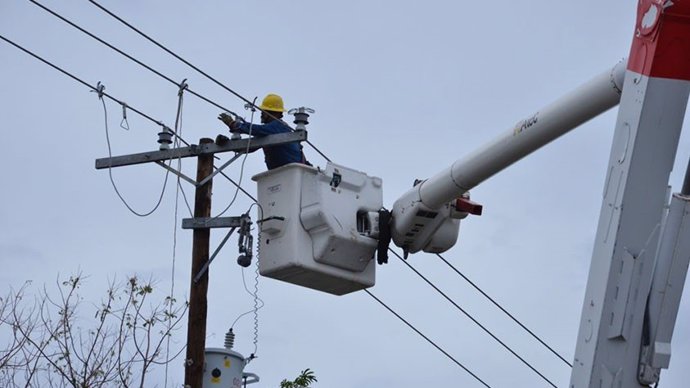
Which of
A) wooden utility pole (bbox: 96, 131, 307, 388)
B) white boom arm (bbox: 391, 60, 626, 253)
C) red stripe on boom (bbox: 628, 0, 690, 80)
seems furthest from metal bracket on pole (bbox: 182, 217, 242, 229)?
red stripe on boom (bbox: 628, 0, 690, 80)

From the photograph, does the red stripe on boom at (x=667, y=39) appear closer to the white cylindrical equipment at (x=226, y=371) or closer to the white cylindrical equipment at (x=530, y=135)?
the white cylindrical equipment at (x=530, y=135)

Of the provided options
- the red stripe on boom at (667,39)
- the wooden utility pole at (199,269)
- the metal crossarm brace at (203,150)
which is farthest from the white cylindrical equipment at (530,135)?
the wooden utility pole at (199,269)

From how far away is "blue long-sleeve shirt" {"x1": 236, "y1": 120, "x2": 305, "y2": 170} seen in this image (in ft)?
44.2

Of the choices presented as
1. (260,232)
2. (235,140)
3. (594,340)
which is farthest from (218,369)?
(594,340)

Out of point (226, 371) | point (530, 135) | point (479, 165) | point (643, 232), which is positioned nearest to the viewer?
→ point (643, 232)

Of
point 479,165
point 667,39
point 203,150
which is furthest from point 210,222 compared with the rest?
point 667,39

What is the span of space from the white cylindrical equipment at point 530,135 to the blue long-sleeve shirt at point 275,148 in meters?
1.81

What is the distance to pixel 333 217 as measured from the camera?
1271 cm

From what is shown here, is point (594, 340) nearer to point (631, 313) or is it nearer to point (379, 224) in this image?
point (631, 313)

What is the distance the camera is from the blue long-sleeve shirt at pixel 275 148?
13.5 m

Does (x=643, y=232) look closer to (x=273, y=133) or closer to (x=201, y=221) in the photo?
(x=273, y=133)

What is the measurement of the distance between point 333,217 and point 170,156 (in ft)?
7.12

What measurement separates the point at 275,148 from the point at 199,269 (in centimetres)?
141

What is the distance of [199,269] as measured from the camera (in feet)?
44.8
